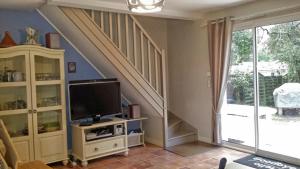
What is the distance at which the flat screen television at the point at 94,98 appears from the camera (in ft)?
13.7

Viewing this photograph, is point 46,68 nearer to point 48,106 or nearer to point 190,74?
point 48,106

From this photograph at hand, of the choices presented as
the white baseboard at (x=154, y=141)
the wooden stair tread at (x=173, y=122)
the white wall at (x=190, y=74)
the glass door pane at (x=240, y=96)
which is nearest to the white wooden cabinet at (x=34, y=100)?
the white baseboard at (x=154, y=141)

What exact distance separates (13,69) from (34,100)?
1.68 ft

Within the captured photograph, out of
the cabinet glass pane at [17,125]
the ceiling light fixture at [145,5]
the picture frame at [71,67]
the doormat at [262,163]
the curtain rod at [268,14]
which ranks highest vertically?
the curtain rod at [268,14]

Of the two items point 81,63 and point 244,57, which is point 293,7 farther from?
point 81,63

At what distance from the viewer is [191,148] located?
4.69m

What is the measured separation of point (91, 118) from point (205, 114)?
2.01 meters

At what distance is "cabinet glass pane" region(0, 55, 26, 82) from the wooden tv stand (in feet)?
3.57

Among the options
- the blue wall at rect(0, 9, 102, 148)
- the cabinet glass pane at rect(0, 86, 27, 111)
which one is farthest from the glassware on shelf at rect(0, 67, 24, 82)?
the blue wall at rect(0, 9, 102, 148)

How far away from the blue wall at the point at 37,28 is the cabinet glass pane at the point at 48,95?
1.37 feet

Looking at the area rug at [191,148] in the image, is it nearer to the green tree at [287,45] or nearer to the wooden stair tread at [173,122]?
the wooden stair tread at [173,122]

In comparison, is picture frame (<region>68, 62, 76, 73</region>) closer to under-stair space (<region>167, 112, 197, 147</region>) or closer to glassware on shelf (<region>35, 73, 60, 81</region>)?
glassware on shelf (<region>35, 73, 60, 81</region>)

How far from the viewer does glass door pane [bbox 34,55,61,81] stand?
13.0 ft

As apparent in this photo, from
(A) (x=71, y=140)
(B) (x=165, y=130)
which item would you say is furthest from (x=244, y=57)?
(A) (x=71, y=140)
